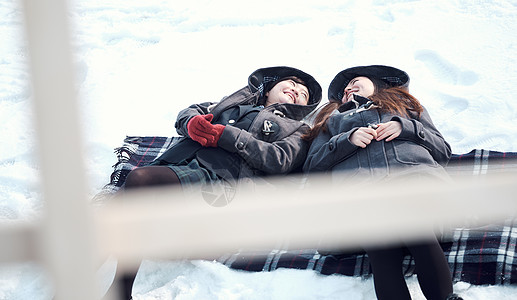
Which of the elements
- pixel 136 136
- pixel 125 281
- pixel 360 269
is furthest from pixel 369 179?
pixel 136 136

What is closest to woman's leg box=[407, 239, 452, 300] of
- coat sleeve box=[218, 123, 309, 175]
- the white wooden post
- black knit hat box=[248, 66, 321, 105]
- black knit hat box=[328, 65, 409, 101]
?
coat sleeve box=[218, 123, 309, 175]

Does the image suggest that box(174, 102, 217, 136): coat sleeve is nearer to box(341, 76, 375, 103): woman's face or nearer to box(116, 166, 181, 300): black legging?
box(116, 166, 181, 300): black legging

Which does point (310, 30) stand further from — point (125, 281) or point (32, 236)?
point (32, 236)

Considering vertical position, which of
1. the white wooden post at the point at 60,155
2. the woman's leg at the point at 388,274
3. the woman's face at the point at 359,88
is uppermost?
the white wooden post at the point at 60,155

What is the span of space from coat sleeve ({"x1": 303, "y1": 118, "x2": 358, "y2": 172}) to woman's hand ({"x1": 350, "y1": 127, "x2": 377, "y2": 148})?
2 centimetres

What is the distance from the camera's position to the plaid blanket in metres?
1.47

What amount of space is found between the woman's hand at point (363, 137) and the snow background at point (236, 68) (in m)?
0.35

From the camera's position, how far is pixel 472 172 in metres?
1.79

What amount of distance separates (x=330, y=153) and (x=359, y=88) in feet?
1.15

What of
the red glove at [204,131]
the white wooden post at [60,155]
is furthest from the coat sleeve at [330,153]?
the white wooden post at [60,155]

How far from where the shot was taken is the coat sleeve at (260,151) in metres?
1.71

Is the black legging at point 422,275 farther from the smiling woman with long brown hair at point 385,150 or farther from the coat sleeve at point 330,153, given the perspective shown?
the coat sleeve at point 330,153

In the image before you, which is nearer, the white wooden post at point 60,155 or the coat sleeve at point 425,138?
the white wooden post at point 60,155

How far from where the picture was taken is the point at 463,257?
1.52 metres
